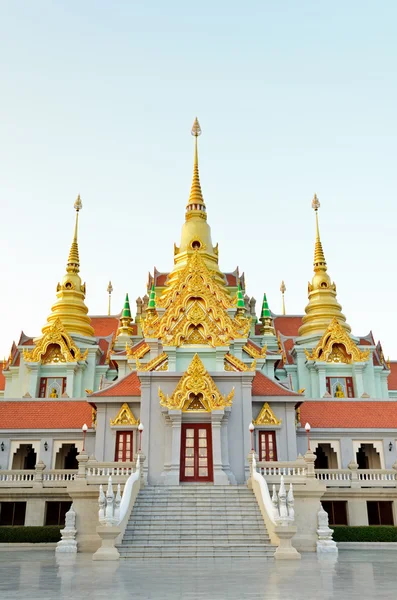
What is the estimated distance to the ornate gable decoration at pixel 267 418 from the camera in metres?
22.4

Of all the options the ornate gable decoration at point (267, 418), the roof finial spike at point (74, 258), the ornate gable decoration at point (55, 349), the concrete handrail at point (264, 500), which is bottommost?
the concrete handrail at point (264, 500)

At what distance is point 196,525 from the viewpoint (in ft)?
52.4

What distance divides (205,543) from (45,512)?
23.5 feet

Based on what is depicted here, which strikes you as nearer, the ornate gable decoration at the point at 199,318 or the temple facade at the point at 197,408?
the temple facade at the point at 197,408

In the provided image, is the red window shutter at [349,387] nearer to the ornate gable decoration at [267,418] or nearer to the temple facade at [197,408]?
the temple facade at [197,408]

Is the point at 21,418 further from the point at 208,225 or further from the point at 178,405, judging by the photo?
the point at 208,225

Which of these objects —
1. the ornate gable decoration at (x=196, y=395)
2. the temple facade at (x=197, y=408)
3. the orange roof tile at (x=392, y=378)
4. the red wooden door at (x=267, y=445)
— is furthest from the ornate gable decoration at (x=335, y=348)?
the ornate gable decoration at (x=196, y=395)

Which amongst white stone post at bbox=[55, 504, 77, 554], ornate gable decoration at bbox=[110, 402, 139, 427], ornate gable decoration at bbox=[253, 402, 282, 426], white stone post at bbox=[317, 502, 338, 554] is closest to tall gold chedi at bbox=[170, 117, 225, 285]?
ornate gable decoration at bbox=[253, 402, 282, 426]

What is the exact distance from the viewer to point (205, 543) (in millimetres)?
14961

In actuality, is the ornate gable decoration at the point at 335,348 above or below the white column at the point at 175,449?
above

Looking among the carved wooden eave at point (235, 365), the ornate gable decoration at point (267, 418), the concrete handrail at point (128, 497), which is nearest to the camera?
the concrete handrail at point (128, 497)

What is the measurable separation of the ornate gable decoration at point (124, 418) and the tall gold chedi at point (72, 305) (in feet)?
46.0

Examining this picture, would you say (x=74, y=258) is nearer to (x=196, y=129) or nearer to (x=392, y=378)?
(x=196, y=129)

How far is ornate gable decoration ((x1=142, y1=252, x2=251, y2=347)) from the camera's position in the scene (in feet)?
71.7
